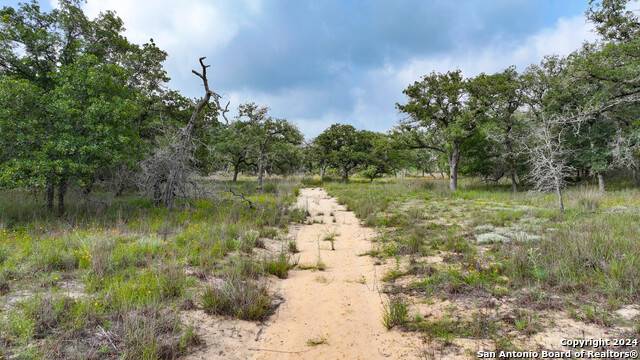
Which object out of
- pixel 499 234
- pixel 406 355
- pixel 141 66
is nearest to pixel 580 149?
pixel 499 234

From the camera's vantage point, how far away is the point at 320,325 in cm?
415

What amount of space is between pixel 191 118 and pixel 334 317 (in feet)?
38.8

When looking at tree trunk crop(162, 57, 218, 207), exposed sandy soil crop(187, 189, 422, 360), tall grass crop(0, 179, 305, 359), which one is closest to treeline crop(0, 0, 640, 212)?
tree trunk crop(162, 57, 218, 207)

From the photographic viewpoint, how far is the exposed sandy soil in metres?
3.44

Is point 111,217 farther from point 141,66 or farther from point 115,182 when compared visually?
point 141,66

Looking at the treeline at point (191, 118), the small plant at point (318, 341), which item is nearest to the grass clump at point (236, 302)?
the small plant at point (318, 341)

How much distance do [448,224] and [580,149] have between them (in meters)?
18.2

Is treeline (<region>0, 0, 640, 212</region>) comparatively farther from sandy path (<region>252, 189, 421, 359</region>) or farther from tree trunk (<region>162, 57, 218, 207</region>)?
sandy path (<region>252, 189, 421, 359</region>)

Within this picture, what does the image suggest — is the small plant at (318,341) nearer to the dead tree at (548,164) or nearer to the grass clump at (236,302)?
the grass clump at (236,302)

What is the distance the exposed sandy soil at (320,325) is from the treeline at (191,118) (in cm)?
826

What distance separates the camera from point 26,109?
867 cm

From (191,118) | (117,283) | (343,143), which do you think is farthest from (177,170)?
(343,143)

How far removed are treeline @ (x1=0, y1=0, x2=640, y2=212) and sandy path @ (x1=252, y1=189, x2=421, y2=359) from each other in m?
8.33

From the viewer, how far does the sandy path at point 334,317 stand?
348 cm
